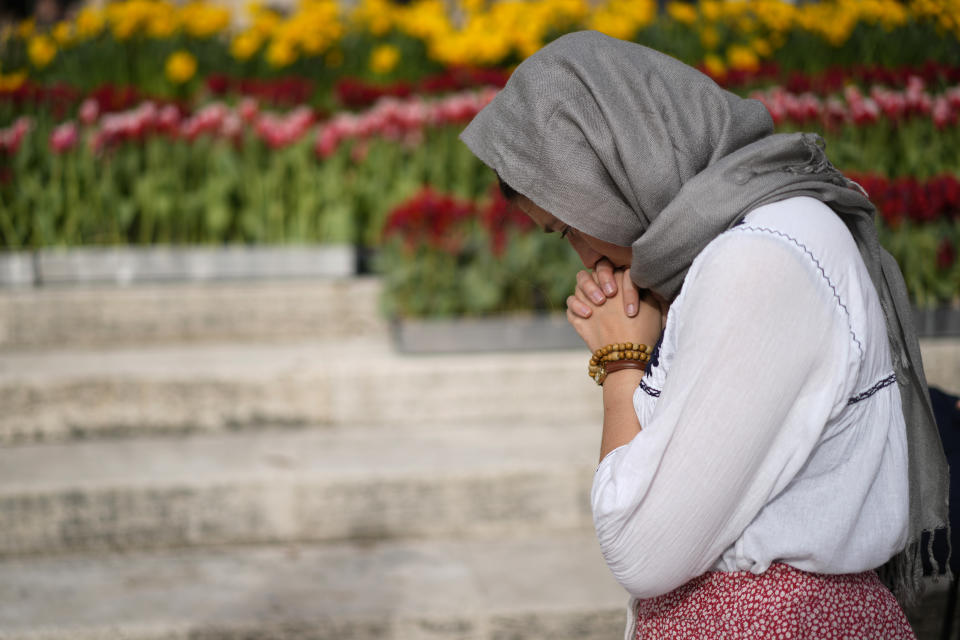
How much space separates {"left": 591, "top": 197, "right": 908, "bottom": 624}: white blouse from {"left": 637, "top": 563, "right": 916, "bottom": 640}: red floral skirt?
0.10ft

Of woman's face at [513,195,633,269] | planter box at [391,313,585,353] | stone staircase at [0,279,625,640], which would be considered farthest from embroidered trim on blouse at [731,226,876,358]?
planter box at [391,313,585,353]

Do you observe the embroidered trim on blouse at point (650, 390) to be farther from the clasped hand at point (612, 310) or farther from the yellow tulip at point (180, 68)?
the yellow tulip at point (180, 68)

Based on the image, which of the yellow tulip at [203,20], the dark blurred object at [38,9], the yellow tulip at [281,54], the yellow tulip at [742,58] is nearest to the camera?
the yellow tulip at [742,58]

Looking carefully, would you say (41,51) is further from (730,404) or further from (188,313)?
(730,404)

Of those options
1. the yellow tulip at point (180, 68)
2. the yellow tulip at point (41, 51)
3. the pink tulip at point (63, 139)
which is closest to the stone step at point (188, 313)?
the pink tulip at point (63, 139)

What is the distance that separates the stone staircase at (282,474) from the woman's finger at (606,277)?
1.39 meters

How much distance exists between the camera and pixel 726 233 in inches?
36.3

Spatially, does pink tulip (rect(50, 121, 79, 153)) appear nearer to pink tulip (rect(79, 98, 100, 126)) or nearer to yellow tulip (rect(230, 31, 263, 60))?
pink tulip (rect(79, 98, 100, 126))

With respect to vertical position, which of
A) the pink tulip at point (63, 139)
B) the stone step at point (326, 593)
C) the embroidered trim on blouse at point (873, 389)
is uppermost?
the embroidered trim on blouse at point (873, 389)

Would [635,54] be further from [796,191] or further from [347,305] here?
[347,305]

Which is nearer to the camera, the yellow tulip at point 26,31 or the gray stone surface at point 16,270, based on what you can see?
the gray stone surface at point 16,270

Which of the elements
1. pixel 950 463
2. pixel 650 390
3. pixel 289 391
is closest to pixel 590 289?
pixel 650 390

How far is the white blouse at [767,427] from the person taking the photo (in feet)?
2.89

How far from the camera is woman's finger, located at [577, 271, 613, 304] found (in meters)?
1.15
